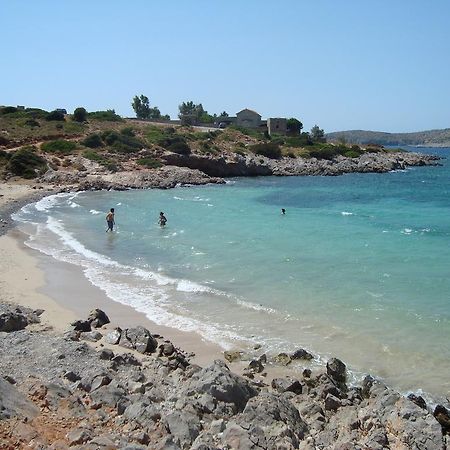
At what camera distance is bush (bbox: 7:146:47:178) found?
51125 mm

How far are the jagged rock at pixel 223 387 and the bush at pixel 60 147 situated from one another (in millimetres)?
54170

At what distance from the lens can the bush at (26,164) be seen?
5112cm

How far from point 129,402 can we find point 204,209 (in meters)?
31.2

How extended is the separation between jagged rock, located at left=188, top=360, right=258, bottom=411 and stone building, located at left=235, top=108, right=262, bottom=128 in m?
102

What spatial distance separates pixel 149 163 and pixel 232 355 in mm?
49638

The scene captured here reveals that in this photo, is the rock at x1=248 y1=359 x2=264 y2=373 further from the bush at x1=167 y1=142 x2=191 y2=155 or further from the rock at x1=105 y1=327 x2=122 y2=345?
the bush at x1=167 y1=142 x2=191 y2=155

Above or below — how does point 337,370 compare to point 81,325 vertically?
below

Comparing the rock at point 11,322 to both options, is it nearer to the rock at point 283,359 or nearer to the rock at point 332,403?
the rock at point 283,359

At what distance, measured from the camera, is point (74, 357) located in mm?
10242

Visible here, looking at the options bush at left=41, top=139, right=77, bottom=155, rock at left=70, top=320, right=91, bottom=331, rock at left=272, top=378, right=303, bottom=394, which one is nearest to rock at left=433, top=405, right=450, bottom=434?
rock at left=272, top=378, right=303, bottom=394

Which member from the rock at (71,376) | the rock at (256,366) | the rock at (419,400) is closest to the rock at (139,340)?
the rock at (256,366)

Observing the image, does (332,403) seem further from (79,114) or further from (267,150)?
(79,114)

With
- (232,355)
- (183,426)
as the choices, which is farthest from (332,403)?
(232,355)

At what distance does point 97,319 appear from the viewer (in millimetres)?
14078
